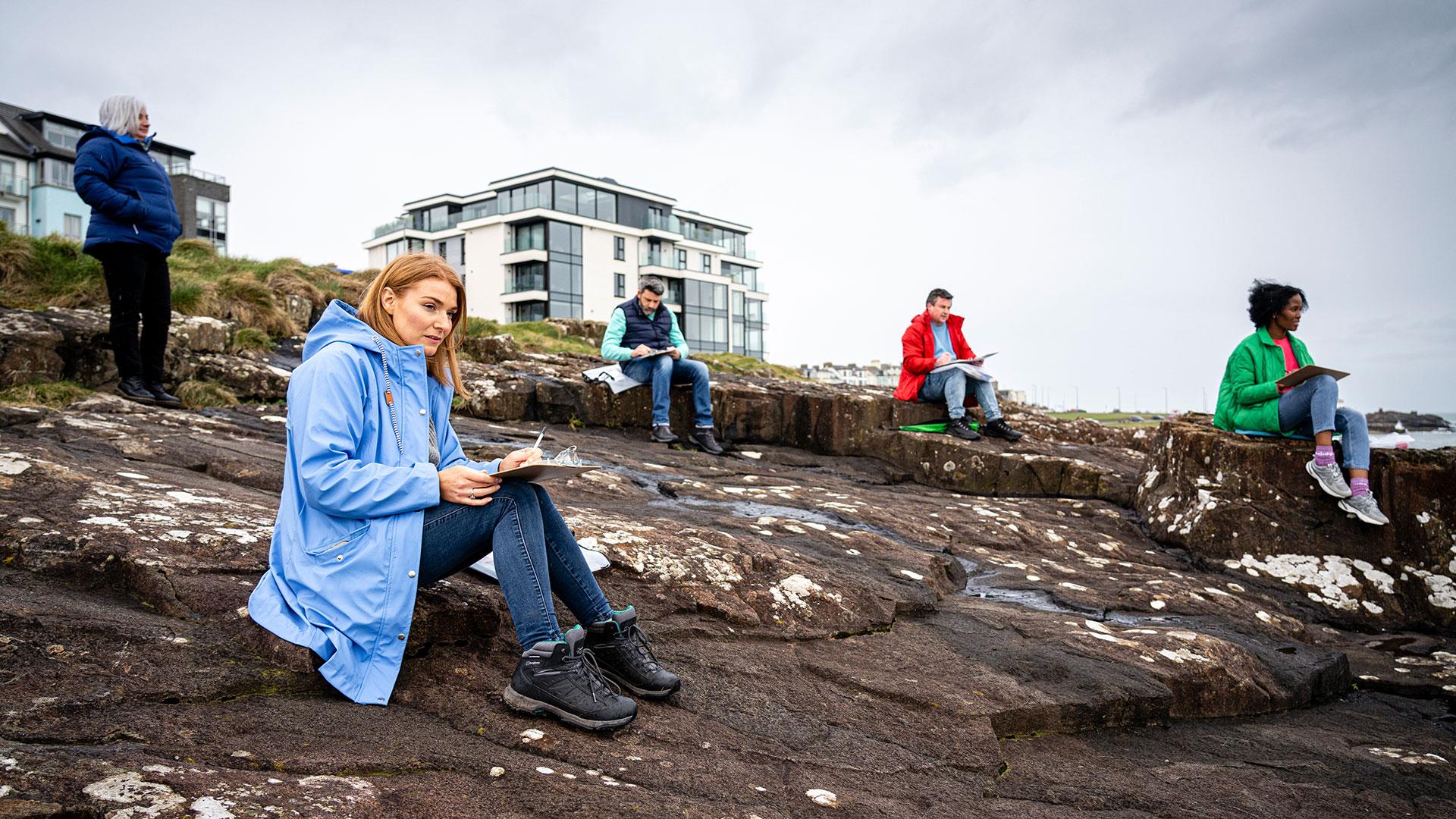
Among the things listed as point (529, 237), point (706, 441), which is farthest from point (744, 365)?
point (529, 237)

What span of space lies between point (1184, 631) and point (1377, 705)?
116 cm

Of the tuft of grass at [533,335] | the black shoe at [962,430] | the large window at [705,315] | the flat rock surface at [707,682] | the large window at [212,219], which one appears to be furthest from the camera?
the large window at [705,315]

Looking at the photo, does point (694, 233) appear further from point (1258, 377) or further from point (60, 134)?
point (1258, 377)

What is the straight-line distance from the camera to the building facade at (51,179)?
45.8m

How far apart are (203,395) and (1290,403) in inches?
403

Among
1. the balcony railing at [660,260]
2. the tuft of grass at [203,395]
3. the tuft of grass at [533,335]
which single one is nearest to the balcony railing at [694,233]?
the balcony railing at [660,260]

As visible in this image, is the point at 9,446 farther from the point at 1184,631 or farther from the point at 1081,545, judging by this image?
the point at 1081,545

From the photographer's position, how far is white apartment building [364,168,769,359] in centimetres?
4869

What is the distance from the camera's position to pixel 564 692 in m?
3.05

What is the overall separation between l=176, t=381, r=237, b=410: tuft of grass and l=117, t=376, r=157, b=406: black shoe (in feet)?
2.12

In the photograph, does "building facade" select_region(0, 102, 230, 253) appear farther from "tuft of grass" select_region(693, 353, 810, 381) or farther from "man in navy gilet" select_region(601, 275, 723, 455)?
"man in navy gilet" select_region(601, 275, 723, 455)

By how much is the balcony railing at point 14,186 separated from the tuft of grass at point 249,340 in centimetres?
4736

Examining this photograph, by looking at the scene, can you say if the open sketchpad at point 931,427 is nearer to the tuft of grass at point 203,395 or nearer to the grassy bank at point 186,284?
the tuft of grass at point 203,395

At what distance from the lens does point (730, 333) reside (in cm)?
5794
